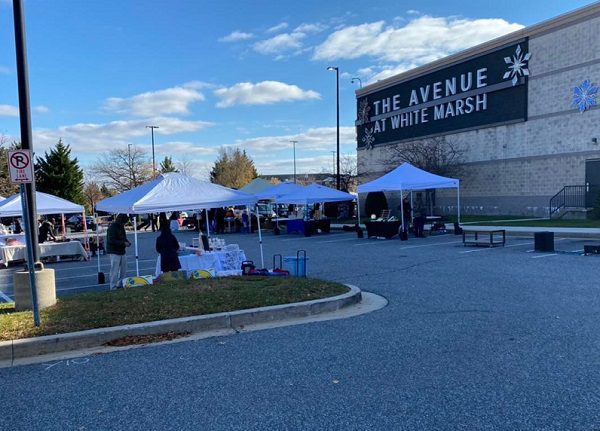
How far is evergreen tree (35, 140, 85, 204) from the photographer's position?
54.1m

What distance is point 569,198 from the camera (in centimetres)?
2853

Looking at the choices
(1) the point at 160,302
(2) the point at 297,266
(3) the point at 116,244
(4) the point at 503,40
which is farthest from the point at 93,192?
(1) the point at 160,302

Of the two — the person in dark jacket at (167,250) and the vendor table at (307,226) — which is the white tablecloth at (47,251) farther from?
the vendor table at (307,226)

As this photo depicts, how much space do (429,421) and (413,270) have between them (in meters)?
8.32

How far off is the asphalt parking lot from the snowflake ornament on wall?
76.5ft

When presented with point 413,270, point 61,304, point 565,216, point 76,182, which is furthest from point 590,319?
point 76,182

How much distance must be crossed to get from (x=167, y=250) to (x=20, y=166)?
4.15m

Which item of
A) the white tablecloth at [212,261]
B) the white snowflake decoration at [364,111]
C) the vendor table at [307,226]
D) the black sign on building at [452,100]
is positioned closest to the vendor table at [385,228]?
the vendor table at [307,226]

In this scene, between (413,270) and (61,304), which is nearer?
(61,304)

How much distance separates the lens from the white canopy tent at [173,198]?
10711mm

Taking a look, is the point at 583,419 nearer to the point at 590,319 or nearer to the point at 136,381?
the point at 590,319

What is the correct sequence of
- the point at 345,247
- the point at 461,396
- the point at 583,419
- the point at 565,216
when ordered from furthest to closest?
the point at 565,216
the point at 345,247
the point at 461,396
the point at 583,419

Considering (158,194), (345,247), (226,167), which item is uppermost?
(226,167)

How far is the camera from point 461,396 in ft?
14.3
